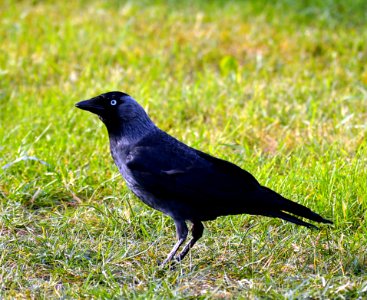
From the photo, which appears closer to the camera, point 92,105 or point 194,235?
point 194,235

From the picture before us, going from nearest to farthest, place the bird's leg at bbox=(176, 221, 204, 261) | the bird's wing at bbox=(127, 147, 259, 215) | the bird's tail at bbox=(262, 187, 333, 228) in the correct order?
Answer: the bird's tail at bbox=(262, 187, 333, 228) < the bird's wing at bbox=(127, 147, 259, 215) < the bird's leg at bbox=(176, 221, 204, 261)

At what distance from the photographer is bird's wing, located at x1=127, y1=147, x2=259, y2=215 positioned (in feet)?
13.7

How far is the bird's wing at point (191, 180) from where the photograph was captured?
4.16m

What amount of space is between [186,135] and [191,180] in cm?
187

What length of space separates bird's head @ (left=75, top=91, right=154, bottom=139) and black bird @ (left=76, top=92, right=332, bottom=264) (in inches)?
5.1

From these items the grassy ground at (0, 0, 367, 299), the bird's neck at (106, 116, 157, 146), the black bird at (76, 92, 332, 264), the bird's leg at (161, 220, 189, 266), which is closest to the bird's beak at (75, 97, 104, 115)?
the bird's neck at (106, 116, 157, 146)

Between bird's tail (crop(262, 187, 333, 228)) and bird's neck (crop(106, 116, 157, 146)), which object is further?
bird's neck (crop(106, 116, 157, 146))

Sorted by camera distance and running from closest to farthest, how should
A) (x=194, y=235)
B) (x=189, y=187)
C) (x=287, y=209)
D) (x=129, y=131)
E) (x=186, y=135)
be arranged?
(x=287, y=209)
(x=189, y=187)
(x=194, y=235)
(x=129, y=131)
(x=186, y=135)

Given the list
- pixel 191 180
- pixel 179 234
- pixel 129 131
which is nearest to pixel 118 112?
pixel 129 131

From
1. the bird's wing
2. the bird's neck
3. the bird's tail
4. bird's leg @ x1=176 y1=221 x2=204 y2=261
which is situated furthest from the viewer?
the bird's neck

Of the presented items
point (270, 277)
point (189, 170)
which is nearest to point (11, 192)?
point (189, 170)

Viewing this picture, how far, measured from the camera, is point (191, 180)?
4199 mm

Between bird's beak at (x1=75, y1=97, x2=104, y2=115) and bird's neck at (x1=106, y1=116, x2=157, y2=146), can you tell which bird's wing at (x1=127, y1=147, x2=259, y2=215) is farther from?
bird's beak at (x1=75, y1=97, x2=104, y2=115)

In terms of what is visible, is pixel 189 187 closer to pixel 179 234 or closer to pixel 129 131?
pixel 179 234
